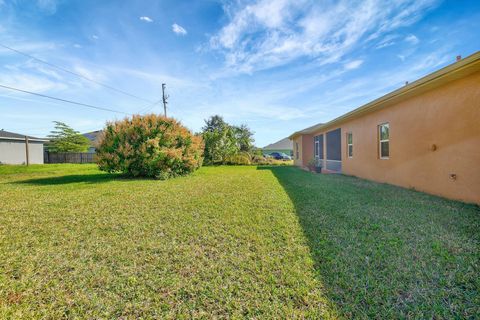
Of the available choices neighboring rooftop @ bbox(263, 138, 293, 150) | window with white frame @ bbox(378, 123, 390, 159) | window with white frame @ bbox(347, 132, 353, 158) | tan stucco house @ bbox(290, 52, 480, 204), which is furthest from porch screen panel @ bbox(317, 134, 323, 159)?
neighboring rooftop @ bbox(263, 138, 293, 150)

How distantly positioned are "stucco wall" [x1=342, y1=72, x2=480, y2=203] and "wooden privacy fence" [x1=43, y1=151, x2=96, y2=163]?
2675 cm

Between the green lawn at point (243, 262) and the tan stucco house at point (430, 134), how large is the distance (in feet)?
3.45

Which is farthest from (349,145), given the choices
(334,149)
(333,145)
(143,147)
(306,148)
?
(143,147)

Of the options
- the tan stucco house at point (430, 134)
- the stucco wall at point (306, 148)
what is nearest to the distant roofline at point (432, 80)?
the tan stucco house at point (430, 134)

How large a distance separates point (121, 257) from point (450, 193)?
6966 millimetres

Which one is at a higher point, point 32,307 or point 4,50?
point 4,50

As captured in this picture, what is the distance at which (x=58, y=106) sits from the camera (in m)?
16.0

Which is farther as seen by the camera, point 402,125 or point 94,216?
point 402,125

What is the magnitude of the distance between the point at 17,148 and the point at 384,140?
90.4ft

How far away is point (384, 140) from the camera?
7797mm

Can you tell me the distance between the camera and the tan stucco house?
4504 millimetres

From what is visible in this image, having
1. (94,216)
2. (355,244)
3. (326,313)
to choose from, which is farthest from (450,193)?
(94,216)

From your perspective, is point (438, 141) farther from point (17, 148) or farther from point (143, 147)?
point (17, 148)

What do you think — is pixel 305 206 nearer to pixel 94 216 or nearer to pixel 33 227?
pixel 94 216
